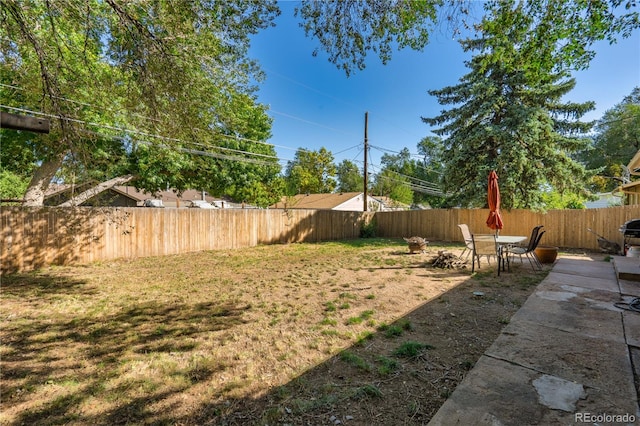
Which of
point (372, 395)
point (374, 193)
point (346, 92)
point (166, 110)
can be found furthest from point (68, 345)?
point (374, 193)

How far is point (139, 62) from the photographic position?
374 centimetres

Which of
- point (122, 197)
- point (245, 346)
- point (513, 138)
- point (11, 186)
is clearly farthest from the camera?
point (122, 197)

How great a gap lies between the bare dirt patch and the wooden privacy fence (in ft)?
4.90

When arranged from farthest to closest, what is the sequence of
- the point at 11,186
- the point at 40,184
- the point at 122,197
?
the point at 122,197, the point at 11,186, the point at 40,184

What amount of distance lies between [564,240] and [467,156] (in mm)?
4455

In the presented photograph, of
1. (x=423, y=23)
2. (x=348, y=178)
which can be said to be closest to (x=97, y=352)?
(x=423, y=23)

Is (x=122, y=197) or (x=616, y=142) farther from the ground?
(x=616, y=142)

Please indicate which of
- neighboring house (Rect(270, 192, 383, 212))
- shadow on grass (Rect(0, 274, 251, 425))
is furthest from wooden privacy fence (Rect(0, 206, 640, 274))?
neighboring house (Rect(270, 192, 383, 212))

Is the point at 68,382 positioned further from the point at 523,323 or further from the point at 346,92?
the point at 346,92

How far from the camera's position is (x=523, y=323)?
2838mm

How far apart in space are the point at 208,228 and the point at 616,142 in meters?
29.8

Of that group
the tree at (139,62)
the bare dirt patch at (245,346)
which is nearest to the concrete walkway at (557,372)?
the bare dirt patch at (245,346)

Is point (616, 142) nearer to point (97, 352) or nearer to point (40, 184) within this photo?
point (97, 352)

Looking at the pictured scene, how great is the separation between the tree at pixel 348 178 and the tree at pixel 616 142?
22891mm
